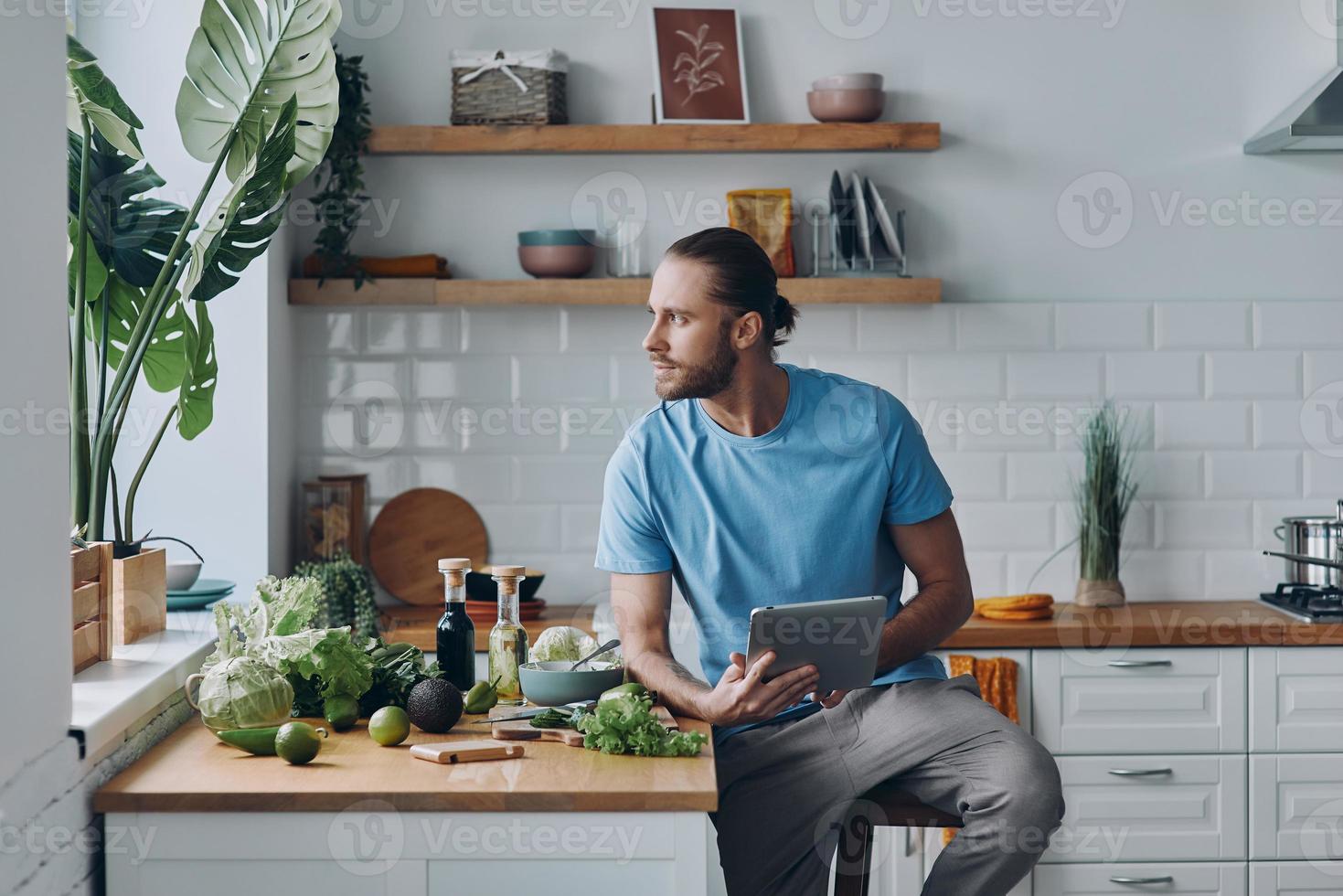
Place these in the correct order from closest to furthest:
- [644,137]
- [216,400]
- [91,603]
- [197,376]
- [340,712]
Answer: [340,712] < [91,603] < [197,376] < [216,400] < [644,137]

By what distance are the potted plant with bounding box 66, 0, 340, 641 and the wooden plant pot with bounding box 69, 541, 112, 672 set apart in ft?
0.34

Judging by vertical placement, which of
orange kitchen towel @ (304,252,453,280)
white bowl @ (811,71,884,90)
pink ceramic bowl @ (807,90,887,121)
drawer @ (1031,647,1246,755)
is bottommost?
drawer @ (1031,647,1246,755)

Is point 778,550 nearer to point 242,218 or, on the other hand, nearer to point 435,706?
point 435,706

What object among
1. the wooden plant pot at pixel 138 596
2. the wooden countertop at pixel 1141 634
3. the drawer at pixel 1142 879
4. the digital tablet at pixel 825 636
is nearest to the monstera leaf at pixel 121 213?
the wooden plant pot at pixel 138 596

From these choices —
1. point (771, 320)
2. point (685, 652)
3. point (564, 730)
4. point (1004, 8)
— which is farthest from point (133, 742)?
point (1004, 8)

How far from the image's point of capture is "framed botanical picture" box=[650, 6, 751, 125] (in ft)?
11.6

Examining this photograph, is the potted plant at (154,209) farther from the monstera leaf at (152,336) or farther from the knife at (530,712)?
the knife at (530,712)

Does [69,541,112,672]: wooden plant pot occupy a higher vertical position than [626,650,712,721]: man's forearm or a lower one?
higher

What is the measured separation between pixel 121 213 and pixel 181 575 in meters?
0.80

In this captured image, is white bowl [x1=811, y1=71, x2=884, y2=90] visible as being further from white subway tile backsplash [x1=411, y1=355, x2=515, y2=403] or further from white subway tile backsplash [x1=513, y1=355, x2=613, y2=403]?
white subway tile backsplash [x1=411, y1=355, x2=515, y2=403]

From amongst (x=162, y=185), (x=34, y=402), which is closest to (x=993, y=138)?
(x=162, y=185)

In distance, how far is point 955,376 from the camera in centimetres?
366

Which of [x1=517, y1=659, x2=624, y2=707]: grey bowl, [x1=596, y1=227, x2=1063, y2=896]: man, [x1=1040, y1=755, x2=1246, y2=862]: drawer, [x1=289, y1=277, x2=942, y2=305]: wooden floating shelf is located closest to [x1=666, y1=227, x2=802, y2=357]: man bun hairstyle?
[x1=596, y1=227, x2=1063, y2=896]: man

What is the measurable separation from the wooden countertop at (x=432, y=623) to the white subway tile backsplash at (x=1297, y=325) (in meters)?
2.09
